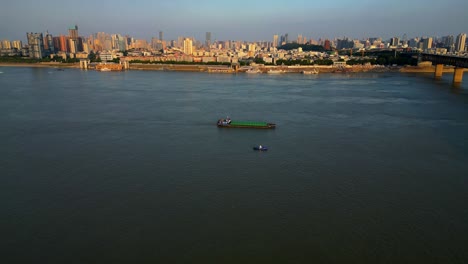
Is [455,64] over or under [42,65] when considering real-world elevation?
over

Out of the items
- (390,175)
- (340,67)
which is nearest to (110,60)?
(340,67)

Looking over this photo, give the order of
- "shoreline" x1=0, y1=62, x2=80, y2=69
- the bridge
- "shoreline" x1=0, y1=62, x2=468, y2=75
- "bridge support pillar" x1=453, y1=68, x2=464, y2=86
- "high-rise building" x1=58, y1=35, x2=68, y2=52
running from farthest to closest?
"high-rise building" x1=58, y1=35, x2=68, y2=52
"shoreline" x1=0, y1=62, x2=80, y2=69
"shoreline" x1=0, y1=62, x2=468, y2=75
"bridge support pillar" x1=453, y1=68, x2=464, y2=86
the bridge

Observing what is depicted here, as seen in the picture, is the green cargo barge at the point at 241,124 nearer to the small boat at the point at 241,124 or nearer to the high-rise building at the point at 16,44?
the small boat at the point at 241,124

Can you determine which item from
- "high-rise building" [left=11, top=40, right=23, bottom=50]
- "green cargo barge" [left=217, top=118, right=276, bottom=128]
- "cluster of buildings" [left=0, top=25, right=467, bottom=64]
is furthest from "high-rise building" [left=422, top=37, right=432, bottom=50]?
"high-rise building" [left=11, top=40, right=23, bottom=50]

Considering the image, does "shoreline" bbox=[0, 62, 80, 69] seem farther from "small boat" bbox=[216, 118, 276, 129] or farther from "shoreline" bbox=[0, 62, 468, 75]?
"small boat" bbox=[216, 118, 276, 129]

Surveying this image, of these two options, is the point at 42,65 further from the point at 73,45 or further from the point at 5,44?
the point at 5,44

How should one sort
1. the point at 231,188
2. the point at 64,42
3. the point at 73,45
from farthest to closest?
the point at 64,42 → the point at 73,45 → the point at 231,188

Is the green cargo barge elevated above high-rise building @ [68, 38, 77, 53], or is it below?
below

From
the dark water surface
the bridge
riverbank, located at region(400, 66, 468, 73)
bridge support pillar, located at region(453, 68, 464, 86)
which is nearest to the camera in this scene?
the dark water surface

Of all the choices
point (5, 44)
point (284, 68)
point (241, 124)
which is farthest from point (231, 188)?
point (5, 44)
